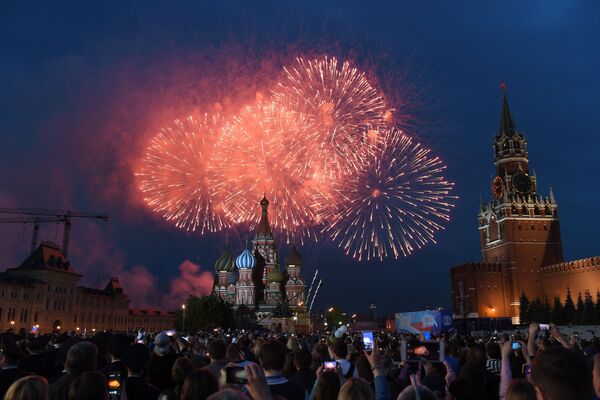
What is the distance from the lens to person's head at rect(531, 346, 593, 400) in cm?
304

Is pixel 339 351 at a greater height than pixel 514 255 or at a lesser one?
lesser

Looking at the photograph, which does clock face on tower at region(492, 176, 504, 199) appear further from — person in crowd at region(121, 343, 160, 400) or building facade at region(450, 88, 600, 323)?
person in crowd at region(121, 343, 160, 400)

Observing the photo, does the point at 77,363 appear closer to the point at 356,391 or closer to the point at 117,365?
the point at 117,365

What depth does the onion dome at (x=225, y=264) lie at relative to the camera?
90.8m

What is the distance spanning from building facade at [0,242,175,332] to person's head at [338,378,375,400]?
66.8 metres

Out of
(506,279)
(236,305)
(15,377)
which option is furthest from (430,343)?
(506,279)

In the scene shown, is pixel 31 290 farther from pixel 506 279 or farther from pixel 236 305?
pixel 506 279

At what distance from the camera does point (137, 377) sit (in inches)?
235

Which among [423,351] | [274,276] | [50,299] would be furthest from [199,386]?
[274,276]

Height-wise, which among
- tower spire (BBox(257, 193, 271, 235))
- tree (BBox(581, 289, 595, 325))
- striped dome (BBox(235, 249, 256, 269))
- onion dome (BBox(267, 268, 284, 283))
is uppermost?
tower spire (BBox(257, 193, 271, 235))

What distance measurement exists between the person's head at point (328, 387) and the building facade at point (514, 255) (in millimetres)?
83879

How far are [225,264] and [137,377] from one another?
86.1 m

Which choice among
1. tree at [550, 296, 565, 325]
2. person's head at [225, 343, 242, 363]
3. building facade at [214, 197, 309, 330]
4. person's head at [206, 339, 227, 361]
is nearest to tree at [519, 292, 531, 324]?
tree at [550, 296, 565, 325]

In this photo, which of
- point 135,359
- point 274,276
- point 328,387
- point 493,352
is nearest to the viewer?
point 328,387
